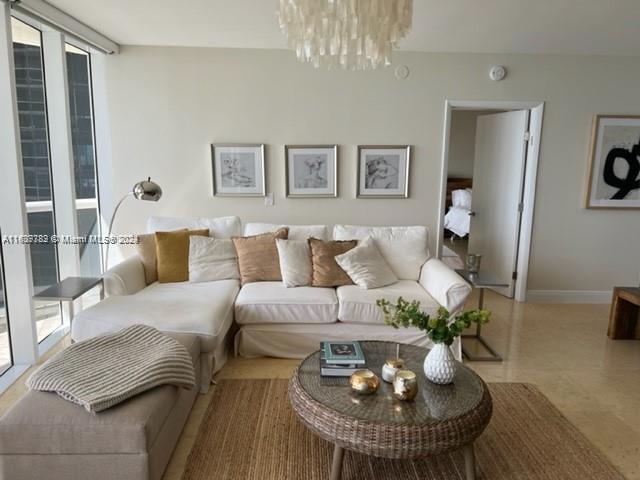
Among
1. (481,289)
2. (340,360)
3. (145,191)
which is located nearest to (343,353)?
(340,360)

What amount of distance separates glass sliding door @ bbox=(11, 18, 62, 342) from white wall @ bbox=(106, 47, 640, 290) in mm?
720

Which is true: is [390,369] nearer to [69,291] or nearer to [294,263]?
[294,263]

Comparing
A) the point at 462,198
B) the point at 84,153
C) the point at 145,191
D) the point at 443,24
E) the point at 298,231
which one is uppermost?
the point at 443,24

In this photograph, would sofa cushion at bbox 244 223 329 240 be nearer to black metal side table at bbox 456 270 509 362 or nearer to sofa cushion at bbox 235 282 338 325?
sofa cushion at bbox 235 282 338 325

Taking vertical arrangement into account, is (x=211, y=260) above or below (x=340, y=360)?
above

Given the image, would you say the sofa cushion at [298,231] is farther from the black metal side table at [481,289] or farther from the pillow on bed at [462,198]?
the pillow on bed at [462,198]

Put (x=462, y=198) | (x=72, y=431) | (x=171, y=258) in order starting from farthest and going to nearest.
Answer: (x=462, y=198) < (x=171, y=258) < (x=72, y=431)

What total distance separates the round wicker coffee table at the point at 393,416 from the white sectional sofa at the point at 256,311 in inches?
37.1

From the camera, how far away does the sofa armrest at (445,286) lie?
299 cm

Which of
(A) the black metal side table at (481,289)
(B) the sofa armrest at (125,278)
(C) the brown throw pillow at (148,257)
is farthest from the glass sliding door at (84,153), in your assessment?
(A) the black metal side table at (481,289)

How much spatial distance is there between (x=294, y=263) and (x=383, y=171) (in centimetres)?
140

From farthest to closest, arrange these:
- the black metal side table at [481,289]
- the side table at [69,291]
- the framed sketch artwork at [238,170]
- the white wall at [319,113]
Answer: the framed sketch artwork at [238,170], the white wall at [319,113], the black metal side table at [481,289], the side table at [69,291]

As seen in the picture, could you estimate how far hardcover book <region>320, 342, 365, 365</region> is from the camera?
7.01 feet

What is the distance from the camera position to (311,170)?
409 cm
